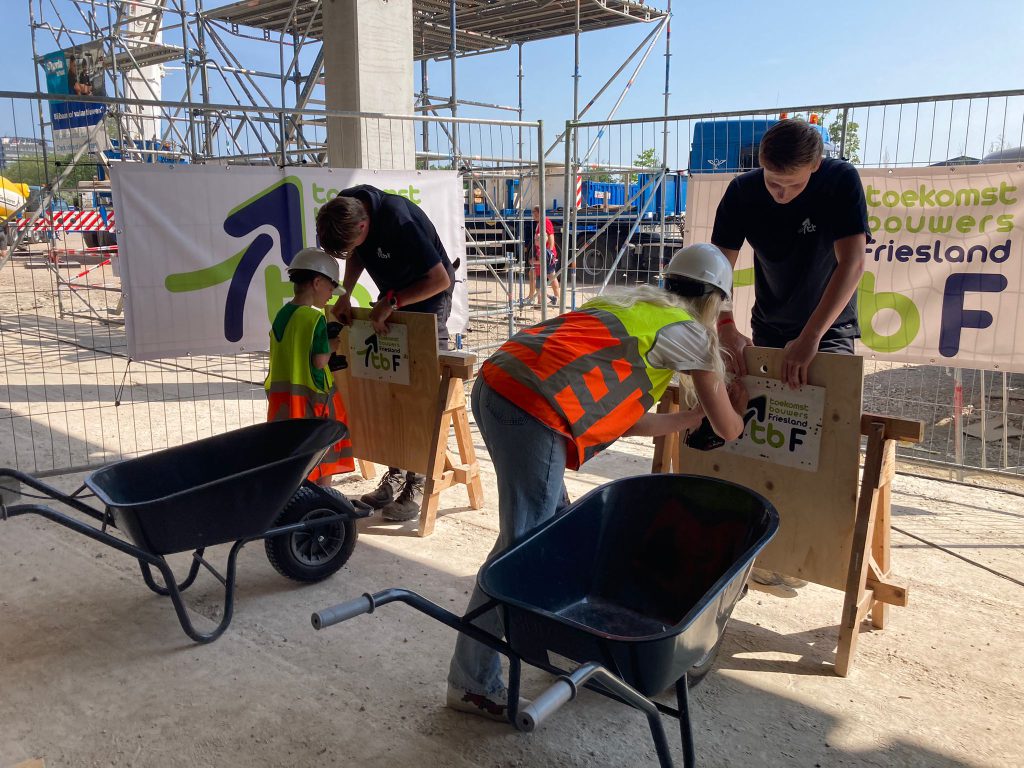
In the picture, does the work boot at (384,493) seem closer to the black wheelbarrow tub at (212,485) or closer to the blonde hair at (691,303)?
the black wheelbarrow tub at (212,485)

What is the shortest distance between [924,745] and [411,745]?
1.71 meters

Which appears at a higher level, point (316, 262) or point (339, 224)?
point (339, 224)

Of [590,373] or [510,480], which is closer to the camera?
[590,373]

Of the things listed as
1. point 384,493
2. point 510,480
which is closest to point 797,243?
point 510,480

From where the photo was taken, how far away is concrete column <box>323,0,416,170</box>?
7.74 m

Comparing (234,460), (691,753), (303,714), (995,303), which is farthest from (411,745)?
(995,303)

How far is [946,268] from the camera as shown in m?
→ 4.93

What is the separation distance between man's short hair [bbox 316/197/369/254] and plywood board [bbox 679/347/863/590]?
6.45ft

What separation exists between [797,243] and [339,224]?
2114 millimetres

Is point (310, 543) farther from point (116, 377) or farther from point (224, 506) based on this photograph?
point (116, 377)

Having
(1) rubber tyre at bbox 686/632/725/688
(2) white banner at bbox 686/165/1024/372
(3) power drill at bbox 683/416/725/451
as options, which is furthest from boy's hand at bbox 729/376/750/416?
(2) white banner at bbox 686/165/1024/372

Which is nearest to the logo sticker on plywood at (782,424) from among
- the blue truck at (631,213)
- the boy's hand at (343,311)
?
the boy's hand at (343,311)

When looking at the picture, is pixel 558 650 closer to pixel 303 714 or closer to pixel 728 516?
pixel 728 516

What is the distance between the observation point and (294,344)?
3914mm
